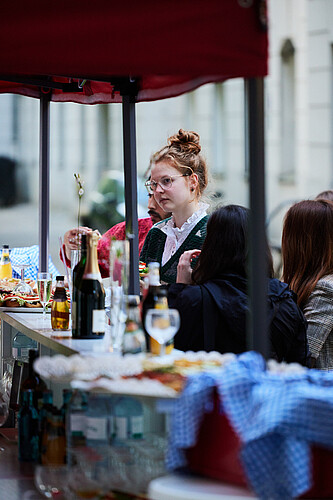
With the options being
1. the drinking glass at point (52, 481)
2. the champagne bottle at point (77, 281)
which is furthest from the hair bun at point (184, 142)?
the drinking glass at point (52, 481)

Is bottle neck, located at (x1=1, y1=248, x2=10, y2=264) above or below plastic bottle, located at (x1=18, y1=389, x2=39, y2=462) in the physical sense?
above

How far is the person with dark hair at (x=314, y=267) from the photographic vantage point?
3600 mm

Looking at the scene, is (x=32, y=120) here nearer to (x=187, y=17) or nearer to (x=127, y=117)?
(x=127, y=117)

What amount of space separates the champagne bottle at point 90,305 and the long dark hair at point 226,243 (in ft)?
1.95

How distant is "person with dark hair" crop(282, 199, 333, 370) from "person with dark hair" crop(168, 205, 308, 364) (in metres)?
0.34

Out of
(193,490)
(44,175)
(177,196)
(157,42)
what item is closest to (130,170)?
(177,196)

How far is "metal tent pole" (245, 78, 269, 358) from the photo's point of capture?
2.14m

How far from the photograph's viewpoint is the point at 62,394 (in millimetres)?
2615

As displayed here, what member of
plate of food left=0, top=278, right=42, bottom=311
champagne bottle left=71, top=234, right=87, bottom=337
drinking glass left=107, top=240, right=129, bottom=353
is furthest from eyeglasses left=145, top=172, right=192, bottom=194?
drinking glass left=107, top=240, right=129, bottom=353

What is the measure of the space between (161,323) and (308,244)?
1573mm

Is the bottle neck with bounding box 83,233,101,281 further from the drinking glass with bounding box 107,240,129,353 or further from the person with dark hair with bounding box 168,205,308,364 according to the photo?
the person with dark hair with bounding box 168,205,308,364

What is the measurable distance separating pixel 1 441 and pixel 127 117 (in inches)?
52.5

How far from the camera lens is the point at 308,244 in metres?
3.72

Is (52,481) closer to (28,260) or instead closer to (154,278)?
(154,278)
